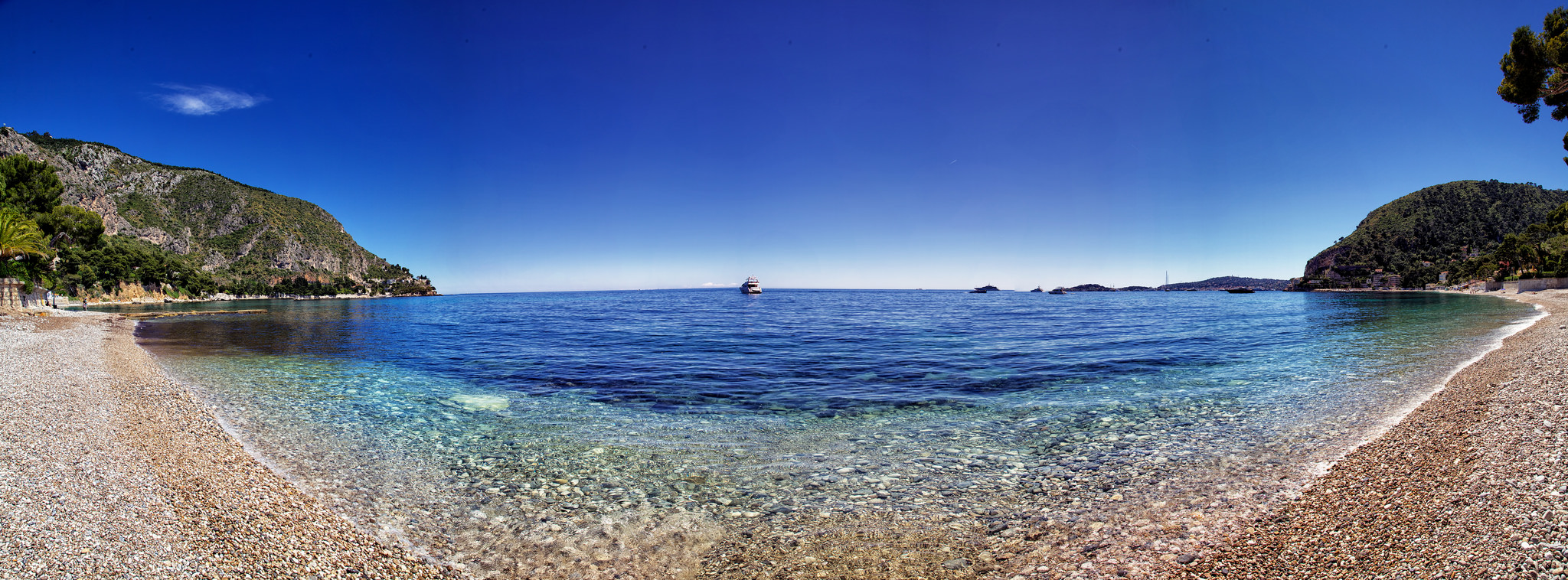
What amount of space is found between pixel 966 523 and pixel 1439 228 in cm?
24686

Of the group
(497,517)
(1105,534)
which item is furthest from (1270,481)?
(497,517)

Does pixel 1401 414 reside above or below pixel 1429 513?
below

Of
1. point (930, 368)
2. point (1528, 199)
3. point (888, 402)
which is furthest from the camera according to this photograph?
point (1528, 199)

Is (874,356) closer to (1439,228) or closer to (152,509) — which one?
(152,509)

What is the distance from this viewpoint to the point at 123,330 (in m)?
32.6

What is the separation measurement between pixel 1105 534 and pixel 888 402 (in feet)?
24.0

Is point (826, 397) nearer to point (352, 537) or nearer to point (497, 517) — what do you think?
point (497, 517)

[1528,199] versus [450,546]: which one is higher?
[1528,199]

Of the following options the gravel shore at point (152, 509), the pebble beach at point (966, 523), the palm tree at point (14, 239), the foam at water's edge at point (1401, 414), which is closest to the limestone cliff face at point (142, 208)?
the palm tree at point (14, 239)

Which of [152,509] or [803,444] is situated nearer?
[152,509]

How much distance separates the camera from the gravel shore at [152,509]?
4586 millimetres

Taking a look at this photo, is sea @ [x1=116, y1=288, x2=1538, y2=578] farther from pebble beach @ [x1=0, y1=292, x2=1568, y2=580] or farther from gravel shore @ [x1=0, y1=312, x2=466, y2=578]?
gravel shore @ [x1=0, y1=312, x2=466, y2=578]

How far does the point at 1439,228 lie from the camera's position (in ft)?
527

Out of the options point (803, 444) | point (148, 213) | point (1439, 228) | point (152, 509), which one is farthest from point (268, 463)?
point (148, 213)
